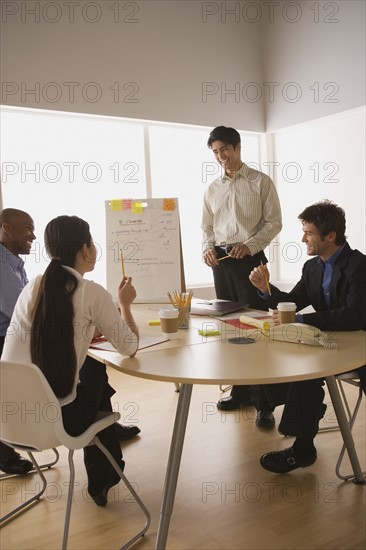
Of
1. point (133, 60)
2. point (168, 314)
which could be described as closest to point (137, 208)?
point (168, 314)

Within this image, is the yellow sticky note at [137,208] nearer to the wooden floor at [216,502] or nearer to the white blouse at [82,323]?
the wooden floor at [216,502]

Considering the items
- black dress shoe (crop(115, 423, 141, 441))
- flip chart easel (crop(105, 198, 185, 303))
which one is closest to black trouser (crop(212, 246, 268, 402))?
flip chart easel (crop(105, 198, 185, 303))

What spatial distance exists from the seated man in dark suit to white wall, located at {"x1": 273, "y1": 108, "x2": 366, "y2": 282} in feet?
7.41

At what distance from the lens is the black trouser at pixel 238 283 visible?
313cm

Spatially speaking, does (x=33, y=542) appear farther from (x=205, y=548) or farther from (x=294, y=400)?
(x=294, y=400)

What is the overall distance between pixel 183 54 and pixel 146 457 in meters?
3.87

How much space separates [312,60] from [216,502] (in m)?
4.12

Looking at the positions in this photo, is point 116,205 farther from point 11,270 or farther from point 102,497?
point 102,497

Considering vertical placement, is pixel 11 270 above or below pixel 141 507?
above

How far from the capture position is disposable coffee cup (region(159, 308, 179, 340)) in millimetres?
2076

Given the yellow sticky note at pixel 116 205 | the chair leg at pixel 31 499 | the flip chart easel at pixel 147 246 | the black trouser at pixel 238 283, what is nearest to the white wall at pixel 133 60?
the yellow sticky note at pixel 116 205

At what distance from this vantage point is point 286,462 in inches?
93.0

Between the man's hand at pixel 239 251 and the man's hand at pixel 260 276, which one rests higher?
the man's hand at pixel 239 251

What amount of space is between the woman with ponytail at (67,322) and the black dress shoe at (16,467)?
0.87m
